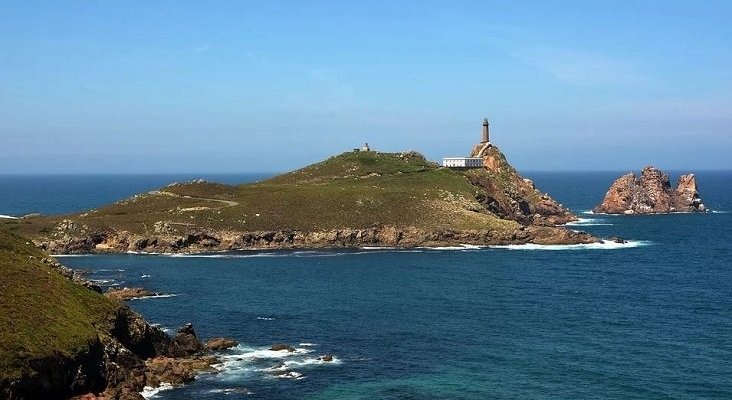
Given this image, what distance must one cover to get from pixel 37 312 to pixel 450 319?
47.8m

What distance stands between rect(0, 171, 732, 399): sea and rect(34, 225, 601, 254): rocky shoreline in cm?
784

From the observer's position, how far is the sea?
6681 cm

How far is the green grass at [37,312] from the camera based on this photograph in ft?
186

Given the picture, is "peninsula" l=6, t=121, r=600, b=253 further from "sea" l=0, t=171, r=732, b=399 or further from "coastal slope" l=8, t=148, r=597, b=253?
"sea" l=0, t=171, r=732, b=399

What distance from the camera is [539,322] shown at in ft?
301

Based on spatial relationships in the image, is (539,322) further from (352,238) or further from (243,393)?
(352,238)

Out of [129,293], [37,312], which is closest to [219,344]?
[37,312]

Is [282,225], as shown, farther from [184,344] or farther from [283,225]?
[184,344]

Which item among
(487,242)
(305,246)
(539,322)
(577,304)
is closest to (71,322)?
(539,322)

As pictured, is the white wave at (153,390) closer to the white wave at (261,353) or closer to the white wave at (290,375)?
the white wave at (290,375)

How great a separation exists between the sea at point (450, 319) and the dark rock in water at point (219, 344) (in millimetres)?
1419

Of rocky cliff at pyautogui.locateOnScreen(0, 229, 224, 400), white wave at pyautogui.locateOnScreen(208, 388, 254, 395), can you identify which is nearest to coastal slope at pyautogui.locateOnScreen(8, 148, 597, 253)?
rocky cliff at pyautogui.locateOnScreen(0, 229, 224, 400)

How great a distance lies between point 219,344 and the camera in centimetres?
7831

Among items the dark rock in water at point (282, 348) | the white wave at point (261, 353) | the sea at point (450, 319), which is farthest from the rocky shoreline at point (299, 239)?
Answer: the dark rock in water at point (282, 348)
